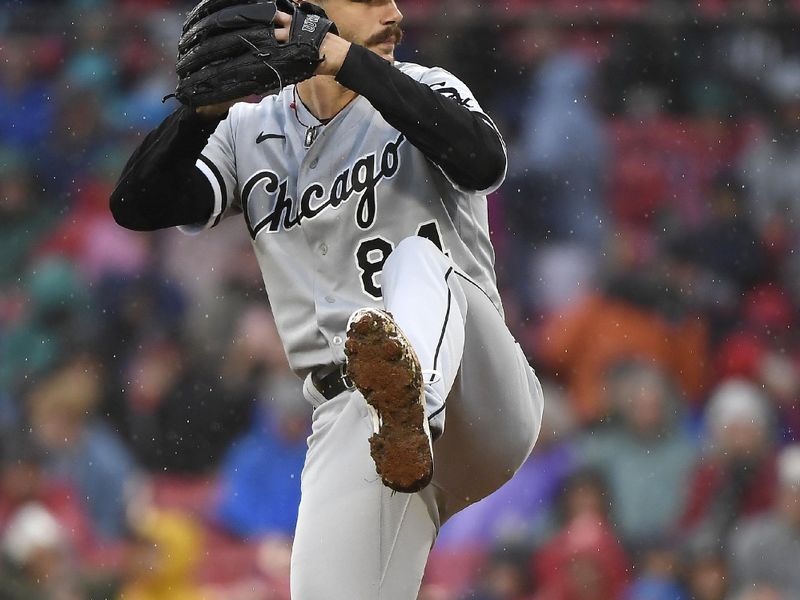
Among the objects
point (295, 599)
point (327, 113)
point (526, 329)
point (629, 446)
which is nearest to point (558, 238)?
point (526, 329)

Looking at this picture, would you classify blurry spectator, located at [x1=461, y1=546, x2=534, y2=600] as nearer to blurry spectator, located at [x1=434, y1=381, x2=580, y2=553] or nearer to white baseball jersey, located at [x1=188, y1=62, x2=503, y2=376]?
blurry spectator, located at [x1=434, y1=381, x2=580, y2=553]

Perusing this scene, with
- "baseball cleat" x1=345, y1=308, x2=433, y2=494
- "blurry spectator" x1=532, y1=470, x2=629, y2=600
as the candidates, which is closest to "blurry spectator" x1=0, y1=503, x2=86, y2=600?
"blurry spectator" x1=532, y1=470, x2=629, y2=600

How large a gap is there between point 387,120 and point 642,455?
3350 millimetres

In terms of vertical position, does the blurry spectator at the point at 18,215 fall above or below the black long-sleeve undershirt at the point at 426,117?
below

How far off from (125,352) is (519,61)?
2.52 metres

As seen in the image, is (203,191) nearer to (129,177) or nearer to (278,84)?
(129,177)

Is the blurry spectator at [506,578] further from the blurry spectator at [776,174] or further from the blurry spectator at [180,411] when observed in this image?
the blurry spectator at [776,174]

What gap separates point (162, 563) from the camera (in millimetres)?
5605

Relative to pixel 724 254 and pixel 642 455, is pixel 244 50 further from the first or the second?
pixel 724 254

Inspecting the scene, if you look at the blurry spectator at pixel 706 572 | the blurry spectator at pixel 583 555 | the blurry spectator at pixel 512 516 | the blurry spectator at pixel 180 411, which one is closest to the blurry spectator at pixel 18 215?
the blurry spectator at pixel 180 411

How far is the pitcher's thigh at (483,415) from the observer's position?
2902 mm

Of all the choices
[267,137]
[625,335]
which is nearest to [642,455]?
[625,335]

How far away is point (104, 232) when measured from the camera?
735cm

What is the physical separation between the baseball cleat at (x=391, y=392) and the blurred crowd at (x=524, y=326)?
3011mm
